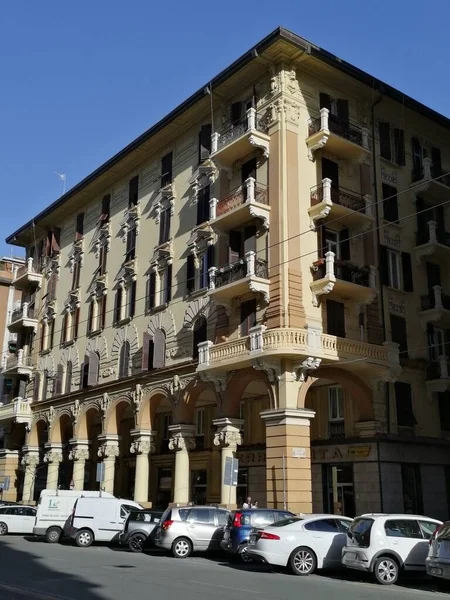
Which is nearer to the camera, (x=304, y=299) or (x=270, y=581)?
(x=270, y=581)

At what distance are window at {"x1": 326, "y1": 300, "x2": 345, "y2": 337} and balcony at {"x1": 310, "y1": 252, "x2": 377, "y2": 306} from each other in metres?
0.46

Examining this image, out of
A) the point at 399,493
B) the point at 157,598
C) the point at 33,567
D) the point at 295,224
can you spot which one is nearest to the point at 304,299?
the point at 295,224

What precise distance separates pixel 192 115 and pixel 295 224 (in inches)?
406

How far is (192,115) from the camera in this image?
3350 cm

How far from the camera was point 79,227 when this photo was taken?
44.0m

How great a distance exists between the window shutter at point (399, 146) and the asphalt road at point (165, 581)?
20.9m

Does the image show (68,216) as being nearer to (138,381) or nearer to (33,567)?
(138,381)

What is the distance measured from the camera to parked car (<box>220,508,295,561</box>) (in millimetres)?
18844

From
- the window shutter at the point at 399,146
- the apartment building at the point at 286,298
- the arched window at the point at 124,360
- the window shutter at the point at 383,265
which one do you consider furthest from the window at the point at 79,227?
the window shutter at the point at 383,265

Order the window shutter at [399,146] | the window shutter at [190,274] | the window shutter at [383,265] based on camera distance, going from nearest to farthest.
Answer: the window shutter at [383,265], the window shutter at [190,274], the window shutter at [399,146]

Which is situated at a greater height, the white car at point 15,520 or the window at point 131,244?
the window at point 131,244

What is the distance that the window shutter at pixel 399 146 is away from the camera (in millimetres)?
32031

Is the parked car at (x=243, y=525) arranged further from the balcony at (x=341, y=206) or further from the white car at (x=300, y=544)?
the balcony at (x=341, y=206)

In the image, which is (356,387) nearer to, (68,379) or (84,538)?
(84,538)
